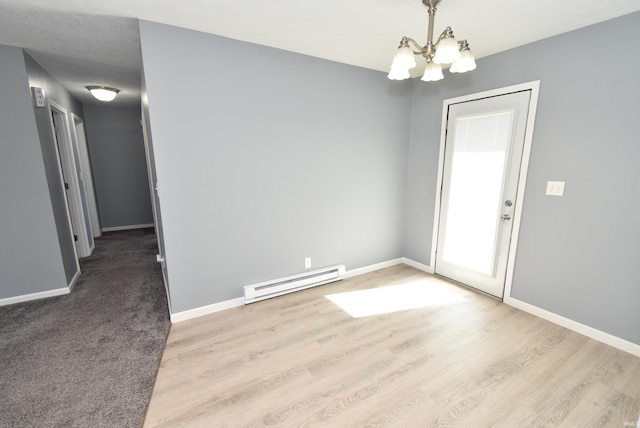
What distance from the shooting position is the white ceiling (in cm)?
184

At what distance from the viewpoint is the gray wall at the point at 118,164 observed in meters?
5.34

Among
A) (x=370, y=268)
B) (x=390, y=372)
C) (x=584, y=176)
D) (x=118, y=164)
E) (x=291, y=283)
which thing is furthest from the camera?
(x=118, y=164)

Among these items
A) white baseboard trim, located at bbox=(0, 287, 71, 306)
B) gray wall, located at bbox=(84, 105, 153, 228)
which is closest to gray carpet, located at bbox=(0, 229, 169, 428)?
white baseboard trim, located at bbox=(0, 287, 71, 306)

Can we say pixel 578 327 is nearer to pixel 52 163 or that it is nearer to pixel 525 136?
pixel 525 136

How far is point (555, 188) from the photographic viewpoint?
2355 mm

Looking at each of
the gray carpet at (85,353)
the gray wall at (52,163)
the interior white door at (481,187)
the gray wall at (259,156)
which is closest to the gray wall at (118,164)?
the gray wall at (52,163)

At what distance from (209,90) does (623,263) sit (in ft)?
11.6

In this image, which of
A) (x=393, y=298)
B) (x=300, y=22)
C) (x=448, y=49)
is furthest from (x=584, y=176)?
(x=300, y=22)

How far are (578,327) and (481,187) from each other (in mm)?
→ 1446

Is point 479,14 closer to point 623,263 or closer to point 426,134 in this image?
point 426,134

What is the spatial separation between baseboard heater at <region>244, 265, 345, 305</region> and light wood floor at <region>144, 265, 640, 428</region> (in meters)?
0.16

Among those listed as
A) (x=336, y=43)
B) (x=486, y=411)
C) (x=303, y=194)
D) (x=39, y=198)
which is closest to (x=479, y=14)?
(x=336, y=43)

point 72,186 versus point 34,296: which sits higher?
point 72,186

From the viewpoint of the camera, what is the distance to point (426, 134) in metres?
3.41
